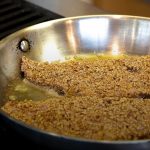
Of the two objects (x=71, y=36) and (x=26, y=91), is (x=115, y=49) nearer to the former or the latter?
(x=71, y=36)

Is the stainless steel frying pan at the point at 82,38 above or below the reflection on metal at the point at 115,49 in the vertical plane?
above

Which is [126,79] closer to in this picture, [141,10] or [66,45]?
[66,45]

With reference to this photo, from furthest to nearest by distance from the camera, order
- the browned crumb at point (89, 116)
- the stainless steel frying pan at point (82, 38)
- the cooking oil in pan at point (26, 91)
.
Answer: the stainless steel frying pan at point (82, 38) → the cooking oil in pan at point (26, 91) → the browned crumb at point (89, 116)

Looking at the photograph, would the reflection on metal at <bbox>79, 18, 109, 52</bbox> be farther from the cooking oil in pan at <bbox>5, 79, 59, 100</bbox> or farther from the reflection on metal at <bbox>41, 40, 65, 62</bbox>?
the cooking oil in pan at <bbox>5, 79, 59, 100</bbox>

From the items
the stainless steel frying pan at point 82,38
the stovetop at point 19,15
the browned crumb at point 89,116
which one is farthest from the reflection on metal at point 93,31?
the browned crumb at point 89,116

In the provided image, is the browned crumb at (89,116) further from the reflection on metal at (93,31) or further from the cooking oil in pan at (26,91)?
the reflection on metal at (93,31)

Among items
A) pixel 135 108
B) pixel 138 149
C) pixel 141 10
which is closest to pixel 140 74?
pixel 135 108

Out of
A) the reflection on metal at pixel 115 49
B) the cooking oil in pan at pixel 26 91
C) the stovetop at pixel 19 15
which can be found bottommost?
the cooking oil in pan at pixel 26 91

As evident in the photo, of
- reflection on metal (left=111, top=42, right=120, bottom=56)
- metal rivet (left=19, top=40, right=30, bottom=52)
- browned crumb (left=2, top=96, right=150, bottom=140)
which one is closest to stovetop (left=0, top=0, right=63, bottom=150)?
metal rivet (left=19, top=40, right=30, bottom=52)
